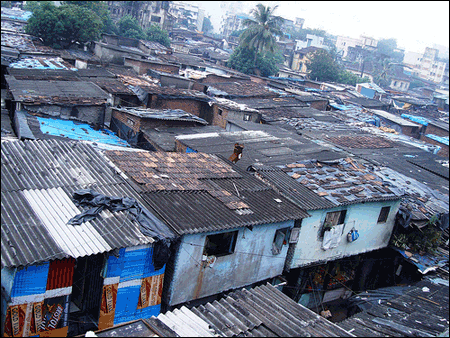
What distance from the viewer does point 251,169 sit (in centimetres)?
1420

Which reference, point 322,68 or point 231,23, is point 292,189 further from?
point 231,23

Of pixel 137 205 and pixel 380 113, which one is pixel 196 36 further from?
pixel 137 205

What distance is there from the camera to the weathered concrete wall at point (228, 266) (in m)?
10.3

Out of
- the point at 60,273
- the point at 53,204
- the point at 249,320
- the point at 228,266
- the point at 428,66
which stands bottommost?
the point at 228,266

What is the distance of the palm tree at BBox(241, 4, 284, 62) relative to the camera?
1869 inches

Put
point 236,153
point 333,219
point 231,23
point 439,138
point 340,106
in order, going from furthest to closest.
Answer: point 231,23
point 340,106
point 439,138
point 236,153
point 333,219

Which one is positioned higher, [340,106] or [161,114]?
[340,106]

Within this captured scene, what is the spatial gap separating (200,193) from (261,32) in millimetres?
39490

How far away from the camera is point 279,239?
490 inches

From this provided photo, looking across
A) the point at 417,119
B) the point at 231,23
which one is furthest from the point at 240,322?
the point at 231,23

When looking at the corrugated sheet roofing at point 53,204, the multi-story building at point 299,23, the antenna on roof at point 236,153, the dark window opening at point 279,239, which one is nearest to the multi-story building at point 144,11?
the multi-story building at point 299,23

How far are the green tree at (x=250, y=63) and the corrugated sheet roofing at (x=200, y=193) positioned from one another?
120 ft

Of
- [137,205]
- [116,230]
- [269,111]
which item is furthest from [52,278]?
[269,111]

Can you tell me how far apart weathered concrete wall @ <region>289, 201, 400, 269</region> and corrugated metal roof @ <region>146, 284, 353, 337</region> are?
4.82 m
